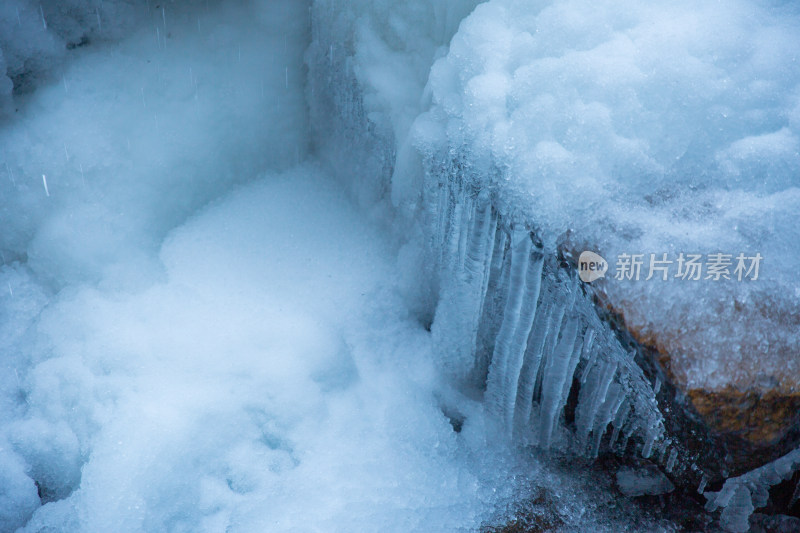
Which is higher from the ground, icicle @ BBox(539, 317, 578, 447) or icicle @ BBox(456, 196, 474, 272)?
icicle @ BBox(456, 196, 474, 272)

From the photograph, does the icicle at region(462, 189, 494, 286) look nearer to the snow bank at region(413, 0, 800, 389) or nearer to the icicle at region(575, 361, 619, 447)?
the snow bank at region(413, 0, 800, 389)

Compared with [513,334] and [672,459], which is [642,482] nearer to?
[672,459]

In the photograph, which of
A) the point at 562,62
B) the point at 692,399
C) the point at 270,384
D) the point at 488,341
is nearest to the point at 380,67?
the point at 562,62

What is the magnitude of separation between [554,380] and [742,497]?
911mm

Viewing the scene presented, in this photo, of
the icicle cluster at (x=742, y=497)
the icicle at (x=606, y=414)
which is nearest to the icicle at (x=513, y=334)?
the icicle at (x=606, y=414)

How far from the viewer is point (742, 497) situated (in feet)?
7.65

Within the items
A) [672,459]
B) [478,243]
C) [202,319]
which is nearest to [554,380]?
[672,459]

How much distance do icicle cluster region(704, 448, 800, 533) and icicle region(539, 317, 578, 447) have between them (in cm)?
69

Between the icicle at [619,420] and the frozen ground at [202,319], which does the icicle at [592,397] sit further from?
the frozen ground at [202,319]

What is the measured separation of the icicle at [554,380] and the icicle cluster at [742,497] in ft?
2.27

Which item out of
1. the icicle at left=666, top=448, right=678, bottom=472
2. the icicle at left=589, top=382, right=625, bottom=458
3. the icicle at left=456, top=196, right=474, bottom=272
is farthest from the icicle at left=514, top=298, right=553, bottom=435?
the icicle at left=666, top=448, right=678, bottom=472

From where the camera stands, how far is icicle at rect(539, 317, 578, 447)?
214 cm

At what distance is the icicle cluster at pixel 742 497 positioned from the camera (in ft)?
7.38

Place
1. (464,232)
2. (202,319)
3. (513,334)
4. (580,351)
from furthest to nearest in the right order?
(202,319), (464,232), (513,334), (580,351)
